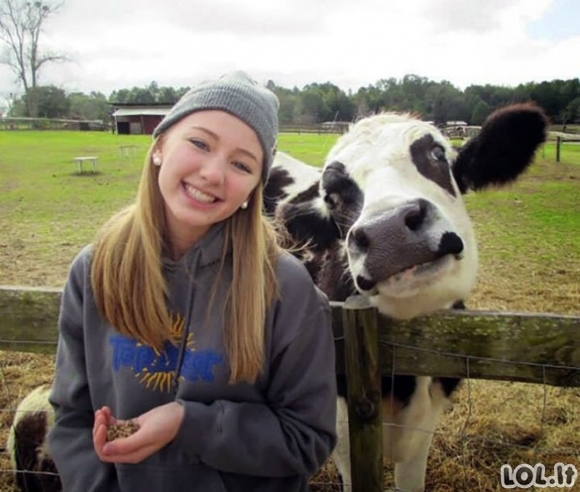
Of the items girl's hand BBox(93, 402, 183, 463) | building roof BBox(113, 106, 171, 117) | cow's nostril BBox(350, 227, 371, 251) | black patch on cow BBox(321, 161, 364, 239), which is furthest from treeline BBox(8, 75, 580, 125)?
building roof BBox(113, 106, 171, 117)

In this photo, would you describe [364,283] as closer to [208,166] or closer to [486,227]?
[208,166]

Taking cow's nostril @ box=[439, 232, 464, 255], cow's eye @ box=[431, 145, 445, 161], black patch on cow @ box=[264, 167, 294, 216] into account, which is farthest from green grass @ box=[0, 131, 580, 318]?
cow's nostril @ box=[439, 232, 464, 255]

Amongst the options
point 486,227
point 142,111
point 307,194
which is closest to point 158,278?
point 307,194

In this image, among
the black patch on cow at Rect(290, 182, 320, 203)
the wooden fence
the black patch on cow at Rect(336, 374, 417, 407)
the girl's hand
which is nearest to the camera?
the girl's hand

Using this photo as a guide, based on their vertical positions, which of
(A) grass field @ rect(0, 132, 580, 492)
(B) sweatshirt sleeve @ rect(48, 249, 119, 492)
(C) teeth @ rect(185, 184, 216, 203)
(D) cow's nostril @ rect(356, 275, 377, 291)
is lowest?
(A) grass field @ rect(0, 132, 580, 492)

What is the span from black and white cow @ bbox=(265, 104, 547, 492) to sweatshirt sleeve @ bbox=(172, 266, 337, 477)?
Result: 1.35ft

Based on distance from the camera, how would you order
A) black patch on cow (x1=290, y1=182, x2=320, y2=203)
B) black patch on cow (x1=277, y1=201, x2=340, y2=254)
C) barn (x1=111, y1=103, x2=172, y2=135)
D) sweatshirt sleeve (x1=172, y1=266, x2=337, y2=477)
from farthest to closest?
1. barn (x1=111, y1=103, x2=172, y2=135)
2. black patch on cow (x1=290, y1=182, x2=320, y2=203)
3. black patch on cow (x1=277, y1=201, x2=340, y2=254)
4. sweatshirt sleeve (x1=172, y1=266, x2=337, y2=477)

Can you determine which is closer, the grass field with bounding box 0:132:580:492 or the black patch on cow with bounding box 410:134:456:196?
the black patch on cow with bounding box 410:134:456:196

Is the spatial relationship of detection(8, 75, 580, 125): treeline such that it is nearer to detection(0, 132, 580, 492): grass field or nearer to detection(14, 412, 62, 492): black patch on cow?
detection(0, 132, 580, 492): grass field

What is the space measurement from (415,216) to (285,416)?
81 cm

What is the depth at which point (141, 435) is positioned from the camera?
145 centimetres

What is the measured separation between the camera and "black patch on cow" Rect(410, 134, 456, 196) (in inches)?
97.1

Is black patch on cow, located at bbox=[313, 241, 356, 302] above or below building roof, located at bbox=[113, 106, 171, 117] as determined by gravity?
below

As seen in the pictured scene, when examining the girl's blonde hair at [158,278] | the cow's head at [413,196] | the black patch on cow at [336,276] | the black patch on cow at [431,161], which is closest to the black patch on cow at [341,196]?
the cow's head at [413,196]
